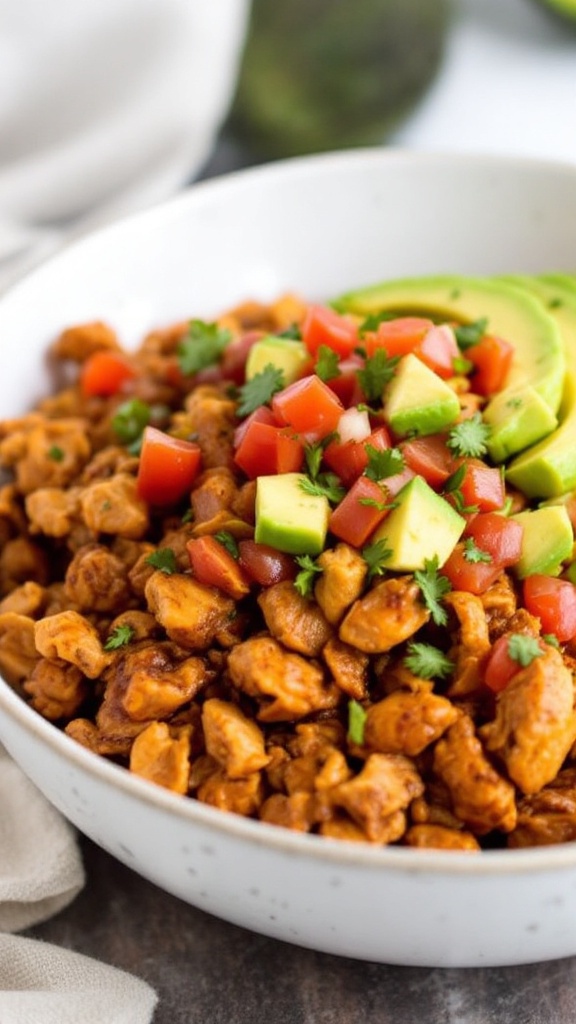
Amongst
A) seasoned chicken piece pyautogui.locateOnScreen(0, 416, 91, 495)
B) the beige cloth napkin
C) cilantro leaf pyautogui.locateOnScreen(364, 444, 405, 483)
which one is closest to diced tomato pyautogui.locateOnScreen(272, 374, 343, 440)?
cilantro leaf pyautogui.locateOnScreen(364, 444, 405, 483)

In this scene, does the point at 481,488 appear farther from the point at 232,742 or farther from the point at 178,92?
the point at 178,92

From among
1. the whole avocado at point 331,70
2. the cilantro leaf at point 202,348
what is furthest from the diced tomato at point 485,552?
the whole avocado at point 331,70

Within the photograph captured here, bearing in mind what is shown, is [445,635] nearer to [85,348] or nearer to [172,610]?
[172,610]

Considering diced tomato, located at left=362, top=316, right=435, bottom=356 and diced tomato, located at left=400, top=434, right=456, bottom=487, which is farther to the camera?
diced tomato, located at left=362, top=316, right=435, bottom=356

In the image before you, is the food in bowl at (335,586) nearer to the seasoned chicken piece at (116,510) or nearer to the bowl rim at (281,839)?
the seasoned chicken piece at (116,510)

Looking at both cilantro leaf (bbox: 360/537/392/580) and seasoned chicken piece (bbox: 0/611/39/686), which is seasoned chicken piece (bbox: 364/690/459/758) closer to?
cilantro leaf (bbox: 360/537/392/580)

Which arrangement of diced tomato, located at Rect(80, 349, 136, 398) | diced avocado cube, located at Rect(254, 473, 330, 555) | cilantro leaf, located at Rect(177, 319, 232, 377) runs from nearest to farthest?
diced avocado cube, located at Rect(254, 473, 330, 555), cilantro leaf, located at Rect(177, 319, 232, 377), diced tomato, located at Rect(80, 349, 136, 398)

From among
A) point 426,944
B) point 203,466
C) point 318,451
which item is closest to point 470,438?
point 318,451
